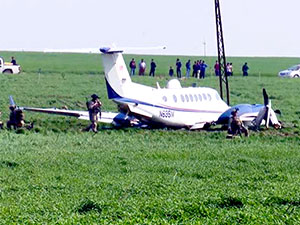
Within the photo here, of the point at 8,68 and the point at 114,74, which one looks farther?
the point at 8,68

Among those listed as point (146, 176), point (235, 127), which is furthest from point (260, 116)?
point (146, 176)

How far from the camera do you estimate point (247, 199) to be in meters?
17.5

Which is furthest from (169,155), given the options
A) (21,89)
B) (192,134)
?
(21,89)

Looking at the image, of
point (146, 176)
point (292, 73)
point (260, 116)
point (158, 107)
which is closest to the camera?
point (146, 176)

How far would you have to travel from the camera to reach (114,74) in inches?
1452

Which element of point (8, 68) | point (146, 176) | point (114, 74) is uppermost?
point (114, 74)

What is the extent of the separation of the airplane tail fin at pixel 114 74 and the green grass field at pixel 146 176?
5.11 feet

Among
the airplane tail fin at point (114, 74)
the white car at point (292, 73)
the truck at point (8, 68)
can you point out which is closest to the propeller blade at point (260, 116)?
the airplane tail fin at point (114, 74)

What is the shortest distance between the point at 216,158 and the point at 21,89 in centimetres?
3328

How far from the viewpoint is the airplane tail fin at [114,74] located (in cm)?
3628

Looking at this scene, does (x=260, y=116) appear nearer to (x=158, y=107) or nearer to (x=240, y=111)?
(x=240, y=111)

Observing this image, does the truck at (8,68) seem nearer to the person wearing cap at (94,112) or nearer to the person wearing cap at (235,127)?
the person wearing cap at (94,112)

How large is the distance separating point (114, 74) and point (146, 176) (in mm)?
15340

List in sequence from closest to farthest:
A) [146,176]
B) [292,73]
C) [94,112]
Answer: [146,176]
[94,112]
[292,73]
